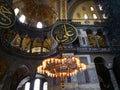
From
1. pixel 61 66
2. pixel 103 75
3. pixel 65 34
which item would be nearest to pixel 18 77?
pixel 65 34

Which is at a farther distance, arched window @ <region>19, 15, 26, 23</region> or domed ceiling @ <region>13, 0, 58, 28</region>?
domed ceiling @ <region>13, 0, 58, 28</region>

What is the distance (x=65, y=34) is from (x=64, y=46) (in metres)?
1.77

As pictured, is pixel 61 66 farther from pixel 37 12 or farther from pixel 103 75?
pixel 37 12

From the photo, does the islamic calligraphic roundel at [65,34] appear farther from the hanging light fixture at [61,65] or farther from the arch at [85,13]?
the arch at [85,13]

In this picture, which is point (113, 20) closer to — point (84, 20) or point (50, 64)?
point (84, 20)

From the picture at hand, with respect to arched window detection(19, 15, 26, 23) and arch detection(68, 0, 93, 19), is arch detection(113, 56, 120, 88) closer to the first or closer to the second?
arch detection(68, 0, 93, 19)

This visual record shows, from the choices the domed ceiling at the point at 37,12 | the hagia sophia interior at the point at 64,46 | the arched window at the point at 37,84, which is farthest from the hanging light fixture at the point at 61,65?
the domed ceiling at the point at 37,12

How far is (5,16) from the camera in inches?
388

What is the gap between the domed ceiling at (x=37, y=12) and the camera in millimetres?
15609

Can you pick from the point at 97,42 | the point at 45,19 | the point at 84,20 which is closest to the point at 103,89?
the point at 97,42

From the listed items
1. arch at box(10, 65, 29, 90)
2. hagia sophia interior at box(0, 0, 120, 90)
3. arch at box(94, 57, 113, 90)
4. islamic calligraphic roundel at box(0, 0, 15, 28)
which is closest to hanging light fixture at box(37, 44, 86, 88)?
hagia sophia interior at box(0, 0, 120, 90)

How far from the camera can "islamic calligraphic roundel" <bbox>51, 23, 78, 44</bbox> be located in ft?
34.8

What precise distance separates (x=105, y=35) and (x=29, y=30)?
7.32m

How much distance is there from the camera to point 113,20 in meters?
12.2
